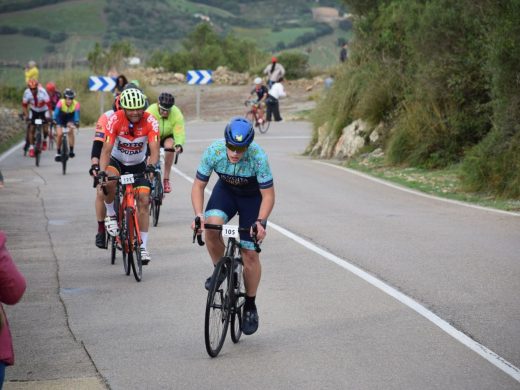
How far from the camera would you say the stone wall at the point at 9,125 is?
1453 inches

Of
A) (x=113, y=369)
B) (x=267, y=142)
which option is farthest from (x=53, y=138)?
(x=113, y=369)

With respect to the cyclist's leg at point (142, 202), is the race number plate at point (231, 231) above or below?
above

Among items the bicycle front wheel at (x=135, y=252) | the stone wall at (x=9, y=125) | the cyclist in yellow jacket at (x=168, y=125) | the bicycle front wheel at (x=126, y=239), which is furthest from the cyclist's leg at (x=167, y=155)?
the stone wall at (x=9, y=125)

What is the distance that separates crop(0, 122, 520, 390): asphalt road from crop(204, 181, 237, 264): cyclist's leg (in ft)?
2.44

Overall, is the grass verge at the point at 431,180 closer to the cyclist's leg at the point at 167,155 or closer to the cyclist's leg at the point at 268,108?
the cyclist's leg at the point at 167,155

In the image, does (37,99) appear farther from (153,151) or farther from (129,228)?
(129,228)

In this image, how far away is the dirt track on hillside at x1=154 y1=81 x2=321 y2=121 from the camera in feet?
157

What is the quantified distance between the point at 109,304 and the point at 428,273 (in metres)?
3.39

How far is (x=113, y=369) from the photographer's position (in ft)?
26.5

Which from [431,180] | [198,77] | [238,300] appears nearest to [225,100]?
[198,77]

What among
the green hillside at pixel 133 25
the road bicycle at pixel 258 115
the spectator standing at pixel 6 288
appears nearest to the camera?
the spectator standing at pixel 6 288

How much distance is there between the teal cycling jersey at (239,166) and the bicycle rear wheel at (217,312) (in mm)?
682

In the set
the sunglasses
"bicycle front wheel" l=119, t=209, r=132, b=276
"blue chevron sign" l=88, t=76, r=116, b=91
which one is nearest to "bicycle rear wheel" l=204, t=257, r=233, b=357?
the sunglasses

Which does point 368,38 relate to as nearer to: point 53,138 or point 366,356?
point 53,138
